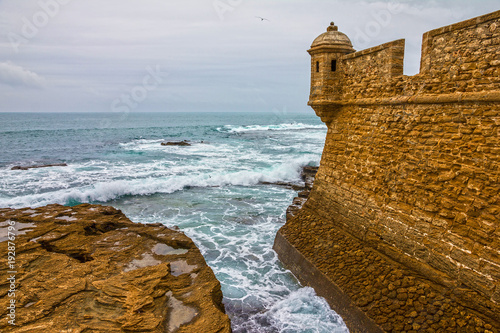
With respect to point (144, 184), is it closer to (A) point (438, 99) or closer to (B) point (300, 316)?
(B) point (300, 316)

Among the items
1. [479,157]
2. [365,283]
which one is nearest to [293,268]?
[365,283]

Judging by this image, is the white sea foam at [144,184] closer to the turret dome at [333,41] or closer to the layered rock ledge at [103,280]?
the layered rock ledge at [103,280]

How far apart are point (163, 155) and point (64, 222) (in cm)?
2251

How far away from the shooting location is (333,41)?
7816 mm

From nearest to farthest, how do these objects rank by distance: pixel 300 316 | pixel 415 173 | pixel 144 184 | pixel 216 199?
pixel 415 173 → pixel 300 316 → pixel 216 199 → pixel 144 184

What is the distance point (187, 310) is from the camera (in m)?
4.71

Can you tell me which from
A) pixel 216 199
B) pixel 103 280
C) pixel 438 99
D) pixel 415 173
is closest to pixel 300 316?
pixel 415 173

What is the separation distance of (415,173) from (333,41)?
3815 millimetres

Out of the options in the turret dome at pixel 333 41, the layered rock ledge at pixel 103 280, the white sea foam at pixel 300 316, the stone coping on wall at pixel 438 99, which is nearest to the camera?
the layered rock ledge at pixel 103 280

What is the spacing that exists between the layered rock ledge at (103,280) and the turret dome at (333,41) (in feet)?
Result: 18.4

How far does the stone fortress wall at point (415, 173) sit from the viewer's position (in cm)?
471

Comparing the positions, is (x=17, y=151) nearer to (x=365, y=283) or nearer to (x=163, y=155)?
(x=163, y=155)

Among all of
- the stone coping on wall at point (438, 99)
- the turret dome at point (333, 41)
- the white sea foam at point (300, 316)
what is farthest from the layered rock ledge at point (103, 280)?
the turret dome at point (333, 41)

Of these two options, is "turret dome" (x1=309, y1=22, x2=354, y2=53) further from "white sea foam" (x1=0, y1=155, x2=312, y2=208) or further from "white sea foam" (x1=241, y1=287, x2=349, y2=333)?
"white sea foam" (x1=0, y1=155, x2=312, y2=208)
